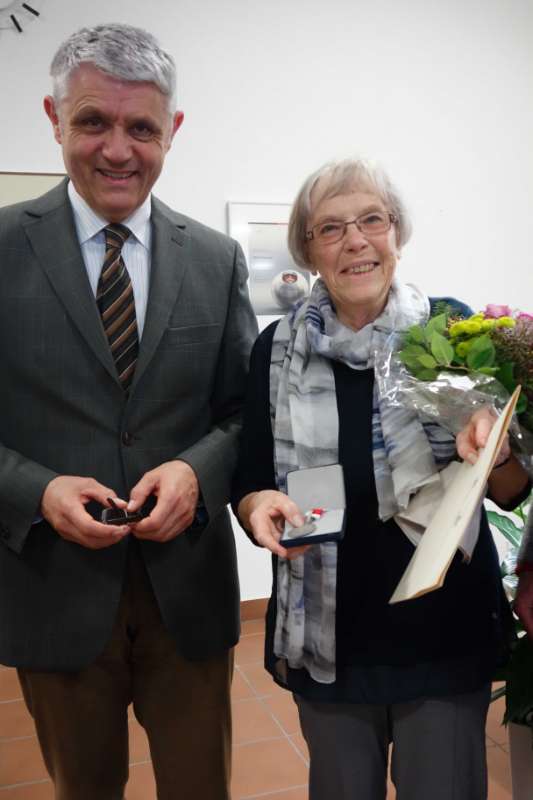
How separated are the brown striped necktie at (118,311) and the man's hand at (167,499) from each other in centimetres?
20

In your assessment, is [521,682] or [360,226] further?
[521,682]

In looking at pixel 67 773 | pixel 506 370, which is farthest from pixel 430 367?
pixel 67 773

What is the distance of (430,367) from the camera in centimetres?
130

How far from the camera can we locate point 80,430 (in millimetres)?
1532

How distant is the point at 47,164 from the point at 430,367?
9.79 ft

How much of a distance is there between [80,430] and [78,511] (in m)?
0.21

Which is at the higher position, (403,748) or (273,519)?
(273,519)

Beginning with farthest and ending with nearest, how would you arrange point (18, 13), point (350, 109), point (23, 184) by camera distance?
point (350, 109) < point (23, 184) < point (18, 13)

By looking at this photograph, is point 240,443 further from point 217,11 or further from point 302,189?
point 217,11

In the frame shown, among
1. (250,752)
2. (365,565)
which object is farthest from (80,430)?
(250,752)

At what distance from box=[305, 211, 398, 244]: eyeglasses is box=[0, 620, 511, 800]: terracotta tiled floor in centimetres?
196

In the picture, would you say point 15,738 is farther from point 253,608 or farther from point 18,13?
point 18,13

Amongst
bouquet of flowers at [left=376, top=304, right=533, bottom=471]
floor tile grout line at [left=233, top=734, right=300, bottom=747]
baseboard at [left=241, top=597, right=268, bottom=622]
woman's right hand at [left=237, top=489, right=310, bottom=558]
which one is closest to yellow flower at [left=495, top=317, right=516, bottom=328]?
bouquet of flowers at [left=376, top=304, right=533, bottom=471]

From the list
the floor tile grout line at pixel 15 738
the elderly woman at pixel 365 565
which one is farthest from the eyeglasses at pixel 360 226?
the floor tile grout line at pixel 15 738
